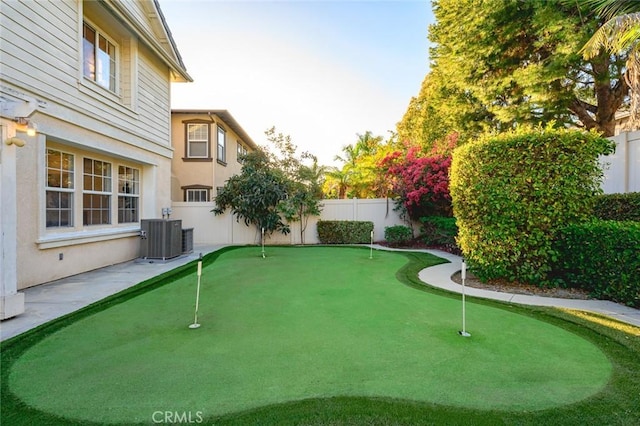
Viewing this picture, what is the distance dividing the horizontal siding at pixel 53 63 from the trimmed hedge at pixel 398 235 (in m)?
10.3

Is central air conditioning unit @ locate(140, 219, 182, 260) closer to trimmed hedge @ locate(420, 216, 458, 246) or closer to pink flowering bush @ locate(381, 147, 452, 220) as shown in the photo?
pink flowering bush @ locate(381, 147, 452, 220)

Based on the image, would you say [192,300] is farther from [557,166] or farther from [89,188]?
[557,166]

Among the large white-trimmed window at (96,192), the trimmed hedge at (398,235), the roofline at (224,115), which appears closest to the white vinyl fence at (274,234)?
the trimmed hedge at (398,235)

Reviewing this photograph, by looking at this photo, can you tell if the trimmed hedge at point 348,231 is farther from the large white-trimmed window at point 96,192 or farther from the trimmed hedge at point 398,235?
the large white-trimmed window at point 96,192

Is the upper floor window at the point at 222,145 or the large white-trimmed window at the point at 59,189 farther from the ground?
the upper floor window at the point at 222,145

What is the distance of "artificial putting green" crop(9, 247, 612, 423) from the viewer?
8.43 feet

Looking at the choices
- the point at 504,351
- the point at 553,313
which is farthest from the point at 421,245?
the point at 504,351

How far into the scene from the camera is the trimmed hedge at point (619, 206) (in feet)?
20.8

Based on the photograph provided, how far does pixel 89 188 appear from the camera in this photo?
8250mm

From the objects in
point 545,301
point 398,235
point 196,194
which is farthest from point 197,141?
point 545,301

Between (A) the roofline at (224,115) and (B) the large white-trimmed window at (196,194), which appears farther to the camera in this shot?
(B) the large white-trimmed window at (196,194)

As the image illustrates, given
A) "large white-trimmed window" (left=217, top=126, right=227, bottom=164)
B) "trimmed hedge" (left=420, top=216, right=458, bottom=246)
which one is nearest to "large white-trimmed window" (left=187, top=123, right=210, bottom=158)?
"large white-trimmed window" (left=217, top=126, right=227, bottom=164)

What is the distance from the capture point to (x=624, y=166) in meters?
7.20

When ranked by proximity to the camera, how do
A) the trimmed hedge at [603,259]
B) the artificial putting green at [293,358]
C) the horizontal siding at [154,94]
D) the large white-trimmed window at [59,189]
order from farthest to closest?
the horizontal siding at [154,94] → the large white-trimmed window at [59,189] → the trimmed hedge at [603,259] → the artificial putting green at [293,358]
